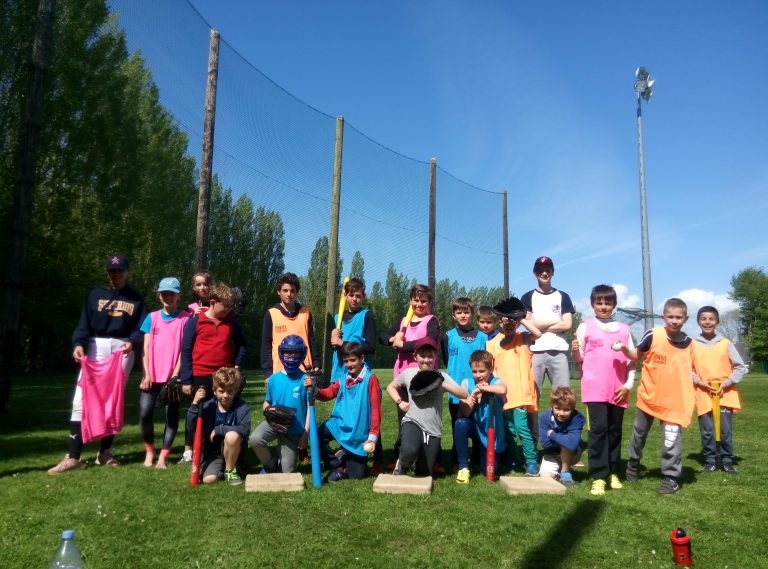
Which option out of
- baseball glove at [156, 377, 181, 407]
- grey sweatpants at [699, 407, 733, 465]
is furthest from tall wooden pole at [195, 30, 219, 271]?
grey sweatpants at [699, 407, 733, 465]

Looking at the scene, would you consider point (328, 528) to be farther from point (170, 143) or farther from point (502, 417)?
point (170, 143)

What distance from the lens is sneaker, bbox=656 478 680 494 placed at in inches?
175

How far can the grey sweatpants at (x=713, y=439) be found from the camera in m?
5.61

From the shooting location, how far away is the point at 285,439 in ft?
15.9

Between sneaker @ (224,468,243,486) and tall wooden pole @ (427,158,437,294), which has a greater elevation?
tall wooden pole @ (427,158,437,294)

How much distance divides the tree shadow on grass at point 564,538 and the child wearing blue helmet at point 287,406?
2.22 m

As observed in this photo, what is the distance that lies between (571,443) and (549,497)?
2.32 feet

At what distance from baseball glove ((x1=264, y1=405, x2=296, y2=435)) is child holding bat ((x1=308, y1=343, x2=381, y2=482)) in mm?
331

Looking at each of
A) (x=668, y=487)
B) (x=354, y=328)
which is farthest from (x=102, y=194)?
(x=668, y=487)

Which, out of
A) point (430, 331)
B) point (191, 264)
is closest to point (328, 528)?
point (430, 331)

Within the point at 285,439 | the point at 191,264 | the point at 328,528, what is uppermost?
the point at 191,264

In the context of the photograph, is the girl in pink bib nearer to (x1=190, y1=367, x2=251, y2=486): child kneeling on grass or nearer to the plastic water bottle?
(x1=190, y1=367, x2=251, y2=486): child kneeling on grass

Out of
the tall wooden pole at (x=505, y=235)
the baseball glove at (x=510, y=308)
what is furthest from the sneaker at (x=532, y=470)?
the tall wooden pole at (x=505, y=235)

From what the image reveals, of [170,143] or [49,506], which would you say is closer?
[49,506]
